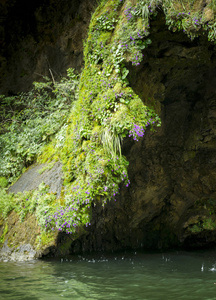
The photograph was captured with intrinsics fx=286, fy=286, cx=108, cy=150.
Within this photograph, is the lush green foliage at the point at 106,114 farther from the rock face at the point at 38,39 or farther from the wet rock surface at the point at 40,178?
the rock face at the point at 38,39

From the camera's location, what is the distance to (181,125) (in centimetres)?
832

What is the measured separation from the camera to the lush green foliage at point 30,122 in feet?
29.8

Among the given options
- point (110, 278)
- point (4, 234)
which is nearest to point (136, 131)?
point (110, 278)

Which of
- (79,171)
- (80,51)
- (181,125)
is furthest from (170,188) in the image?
(80,51)

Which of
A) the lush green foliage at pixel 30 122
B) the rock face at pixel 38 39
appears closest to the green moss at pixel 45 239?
the lush green foliage at pixel 30 122

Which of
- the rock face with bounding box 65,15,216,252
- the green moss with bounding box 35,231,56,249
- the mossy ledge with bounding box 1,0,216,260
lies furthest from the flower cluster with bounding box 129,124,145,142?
the green moss with bounding box 35,231,56,249

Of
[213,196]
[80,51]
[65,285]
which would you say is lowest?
[65,285]

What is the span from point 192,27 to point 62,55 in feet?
23.8

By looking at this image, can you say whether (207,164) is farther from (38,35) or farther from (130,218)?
(38,35)

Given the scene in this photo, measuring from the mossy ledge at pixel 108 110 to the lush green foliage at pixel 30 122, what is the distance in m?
2.44

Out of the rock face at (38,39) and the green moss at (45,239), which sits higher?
the rock face at (38,39)

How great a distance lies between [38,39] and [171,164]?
8.36 meters

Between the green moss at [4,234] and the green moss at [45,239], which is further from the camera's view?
the green moss at [4,234]

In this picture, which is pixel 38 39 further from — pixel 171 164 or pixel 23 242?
pixel 23 242
